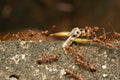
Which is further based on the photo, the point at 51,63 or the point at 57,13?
the point at 57,13

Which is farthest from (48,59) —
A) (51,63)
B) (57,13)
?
(57,13)

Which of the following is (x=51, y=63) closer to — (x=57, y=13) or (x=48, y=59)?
(x=48, y=59)

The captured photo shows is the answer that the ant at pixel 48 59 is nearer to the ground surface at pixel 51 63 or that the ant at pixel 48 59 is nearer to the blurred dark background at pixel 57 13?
the ground surface at pixel 51 63

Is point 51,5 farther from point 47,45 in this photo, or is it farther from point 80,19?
point 47,45

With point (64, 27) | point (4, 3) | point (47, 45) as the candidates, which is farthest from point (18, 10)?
point (47, 45)

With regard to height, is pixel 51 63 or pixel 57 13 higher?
pixel 57 13

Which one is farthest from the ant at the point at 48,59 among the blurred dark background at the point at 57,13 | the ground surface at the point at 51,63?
the blurred dark background at the point at 57,13

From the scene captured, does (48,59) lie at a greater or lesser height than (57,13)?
lesser
